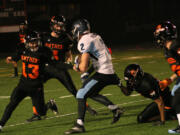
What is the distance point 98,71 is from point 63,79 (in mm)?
1441

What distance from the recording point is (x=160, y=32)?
7664 mm

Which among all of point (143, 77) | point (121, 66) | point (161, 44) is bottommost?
point (121, 66)

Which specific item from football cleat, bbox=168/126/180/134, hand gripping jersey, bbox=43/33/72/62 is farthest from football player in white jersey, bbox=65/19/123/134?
hand gripping jersey, bbox=43/33/72/62

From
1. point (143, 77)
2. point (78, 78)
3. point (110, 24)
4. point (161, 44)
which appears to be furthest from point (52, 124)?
point (110, 24)

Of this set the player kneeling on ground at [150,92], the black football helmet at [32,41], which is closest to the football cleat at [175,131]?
the player kneeling on ground at [150,92]

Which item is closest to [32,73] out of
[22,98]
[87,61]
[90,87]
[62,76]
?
[22,98]

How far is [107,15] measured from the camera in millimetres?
37531

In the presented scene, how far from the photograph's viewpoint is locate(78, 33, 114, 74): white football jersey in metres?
7.96

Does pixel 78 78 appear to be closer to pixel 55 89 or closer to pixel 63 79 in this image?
pixel 55 89

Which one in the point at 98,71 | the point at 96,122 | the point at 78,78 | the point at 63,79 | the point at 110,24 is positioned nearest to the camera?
the point at 98,71

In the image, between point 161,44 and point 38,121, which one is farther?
point 38,121

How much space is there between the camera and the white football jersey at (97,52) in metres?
7.96

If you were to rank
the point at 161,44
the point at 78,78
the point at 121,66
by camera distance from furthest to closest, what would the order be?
the point at 121,66 < the point at 78,78 < the point at 161,44

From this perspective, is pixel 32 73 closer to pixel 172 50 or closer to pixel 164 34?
pixel 164 34
